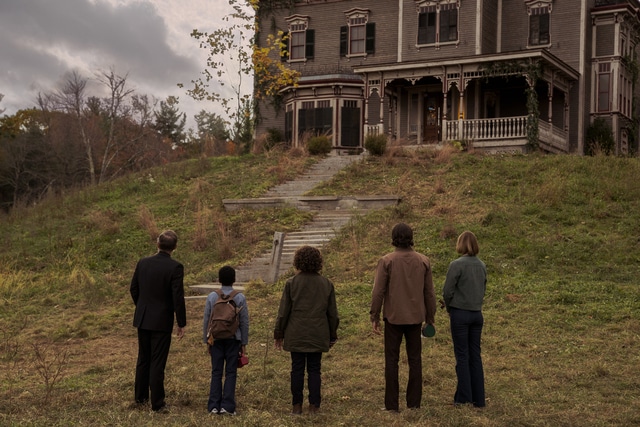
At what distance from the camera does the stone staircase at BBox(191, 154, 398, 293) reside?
54.9 feet

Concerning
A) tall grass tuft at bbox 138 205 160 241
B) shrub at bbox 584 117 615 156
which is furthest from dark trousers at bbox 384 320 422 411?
shrub at bbox 584 117 615 156

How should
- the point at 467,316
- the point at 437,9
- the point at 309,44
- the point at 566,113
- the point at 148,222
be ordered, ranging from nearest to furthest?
the point at 467,316
the point at 148,222
the point at 566,113
the point at 437,9
the point at 309,44

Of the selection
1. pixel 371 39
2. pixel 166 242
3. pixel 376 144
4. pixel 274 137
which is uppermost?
pixel 371 39

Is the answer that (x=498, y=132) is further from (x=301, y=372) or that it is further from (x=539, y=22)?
(x=301, y=372)

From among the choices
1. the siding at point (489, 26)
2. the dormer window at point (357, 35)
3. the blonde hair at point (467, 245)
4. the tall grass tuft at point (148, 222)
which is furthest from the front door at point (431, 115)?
the blonde hair at point (467, 245)

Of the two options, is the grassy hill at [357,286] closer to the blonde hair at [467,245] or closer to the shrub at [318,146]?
the shrub at [318,146]

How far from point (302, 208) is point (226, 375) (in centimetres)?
1400

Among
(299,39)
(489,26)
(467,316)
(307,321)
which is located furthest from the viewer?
(299,39)

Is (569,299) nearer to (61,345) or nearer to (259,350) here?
(259,350)

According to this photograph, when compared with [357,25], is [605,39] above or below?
below

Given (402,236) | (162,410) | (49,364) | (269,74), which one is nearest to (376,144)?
(269,74)

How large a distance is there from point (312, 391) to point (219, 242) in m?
12.0

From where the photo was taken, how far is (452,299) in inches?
308

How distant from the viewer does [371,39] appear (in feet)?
113
